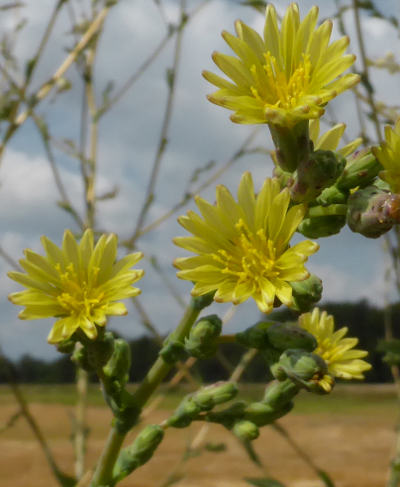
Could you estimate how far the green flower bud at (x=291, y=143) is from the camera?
2.31ft

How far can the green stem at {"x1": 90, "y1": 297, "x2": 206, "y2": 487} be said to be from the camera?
30.8 inches

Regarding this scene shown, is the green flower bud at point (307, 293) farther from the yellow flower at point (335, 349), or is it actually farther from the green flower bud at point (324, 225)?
the yellow flower at point (335, 349)

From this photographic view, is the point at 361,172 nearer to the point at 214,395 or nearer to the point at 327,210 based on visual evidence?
the point at 327,210

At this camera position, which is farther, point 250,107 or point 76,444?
point 76,444

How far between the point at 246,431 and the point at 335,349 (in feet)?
0.71

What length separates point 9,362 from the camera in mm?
1466

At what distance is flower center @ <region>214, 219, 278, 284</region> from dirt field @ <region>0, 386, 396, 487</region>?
268 centimetres

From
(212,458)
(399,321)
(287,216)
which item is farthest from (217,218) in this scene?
(399,321)

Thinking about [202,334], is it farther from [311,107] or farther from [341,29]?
[341,29]

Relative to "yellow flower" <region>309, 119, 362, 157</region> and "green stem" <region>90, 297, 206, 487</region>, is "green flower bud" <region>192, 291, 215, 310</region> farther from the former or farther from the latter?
"yellow flower" <region>309, 119, 362, 157</region>

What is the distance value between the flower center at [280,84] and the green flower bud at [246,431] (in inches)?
16.3

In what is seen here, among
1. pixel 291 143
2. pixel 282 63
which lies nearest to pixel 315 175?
pixel 291 143

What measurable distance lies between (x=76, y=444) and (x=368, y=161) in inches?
54.6

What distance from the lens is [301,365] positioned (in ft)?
2.35
